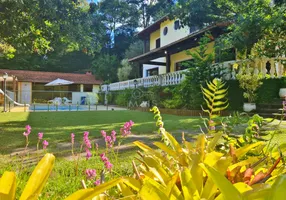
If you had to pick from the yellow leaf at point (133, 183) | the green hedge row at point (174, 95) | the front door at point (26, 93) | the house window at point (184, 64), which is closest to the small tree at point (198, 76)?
the green hedge row at point (174, 95)

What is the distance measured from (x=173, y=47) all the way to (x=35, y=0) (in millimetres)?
11637

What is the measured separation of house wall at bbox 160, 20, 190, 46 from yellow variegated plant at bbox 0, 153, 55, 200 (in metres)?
21.1

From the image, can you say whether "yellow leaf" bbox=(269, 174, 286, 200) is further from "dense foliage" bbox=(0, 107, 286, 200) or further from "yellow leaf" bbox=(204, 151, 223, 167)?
"yellow leaf" bbox=(204, 151, 223, 167)

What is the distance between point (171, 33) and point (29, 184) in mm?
23048

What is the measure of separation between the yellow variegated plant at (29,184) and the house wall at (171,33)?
21100 mm

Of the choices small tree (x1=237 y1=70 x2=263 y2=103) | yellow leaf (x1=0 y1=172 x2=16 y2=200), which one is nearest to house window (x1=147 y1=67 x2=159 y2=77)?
small tree (x1=237 y1=70 x2=263 y2=103)

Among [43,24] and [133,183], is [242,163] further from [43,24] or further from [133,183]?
[43,24]

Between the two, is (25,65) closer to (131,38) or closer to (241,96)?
(131,38)

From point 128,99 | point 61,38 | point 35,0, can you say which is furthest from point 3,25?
point 128,99

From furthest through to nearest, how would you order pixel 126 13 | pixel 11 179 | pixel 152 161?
pixel 126 13 < pixel 152 161 < pixel 11 179

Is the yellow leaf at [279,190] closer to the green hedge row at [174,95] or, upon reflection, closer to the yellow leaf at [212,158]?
the yellow leaf at [212,158]

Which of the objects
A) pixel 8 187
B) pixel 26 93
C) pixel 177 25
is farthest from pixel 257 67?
pixel 26 93

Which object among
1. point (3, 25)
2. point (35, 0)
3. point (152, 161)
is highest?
point (35, 0)

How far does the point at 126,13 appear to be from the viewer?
3588cm
